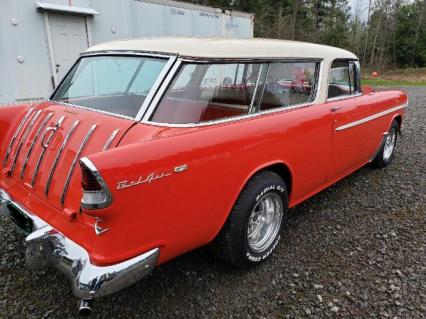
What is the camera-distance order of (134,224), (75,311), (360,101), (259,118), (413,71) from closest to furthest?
(134,224) → (75,311) → (259,118) → (360,101) → (413,71)

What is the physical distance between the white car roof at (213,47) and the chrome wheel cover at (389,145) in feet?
7.70

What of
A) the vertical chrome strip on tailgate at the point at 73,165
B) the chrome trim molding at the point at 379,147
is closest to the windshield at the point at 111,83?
the vertical chrome strip on tailgate at the point at 73,165

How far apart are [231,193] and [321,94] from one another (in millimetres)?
1553

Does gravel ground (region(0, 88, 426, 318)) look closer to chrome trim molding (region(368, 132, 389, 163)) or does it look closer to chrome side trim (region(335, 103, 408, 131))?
chrome side trim (region(335, 103, 408, 131))

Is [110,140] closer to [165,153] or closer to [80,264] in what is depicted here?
[165,153]

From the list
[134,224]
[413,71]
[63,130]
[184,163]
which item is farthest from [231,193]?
[413,71]

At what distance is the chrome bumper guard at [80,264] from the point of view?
1798 millimetres

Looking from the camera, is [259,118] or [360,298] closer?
[360,298]

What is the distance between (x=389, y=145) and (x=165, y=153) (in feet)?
13.5

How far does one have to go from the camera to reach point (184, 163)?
201 centimetres

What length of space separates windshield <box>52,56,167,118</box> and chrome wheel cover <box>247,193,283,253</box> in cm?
118

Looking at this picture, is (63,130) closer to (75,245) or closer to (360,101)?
(75,245)

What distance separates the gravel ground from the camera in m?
2.29

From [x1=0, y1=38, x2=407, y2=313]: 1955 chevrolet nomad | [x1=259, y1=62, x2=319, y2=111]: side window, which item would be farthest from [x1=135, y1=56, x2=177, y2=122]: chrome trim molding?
[x1=259, y1=62, x2=319, y2=111]: side window
